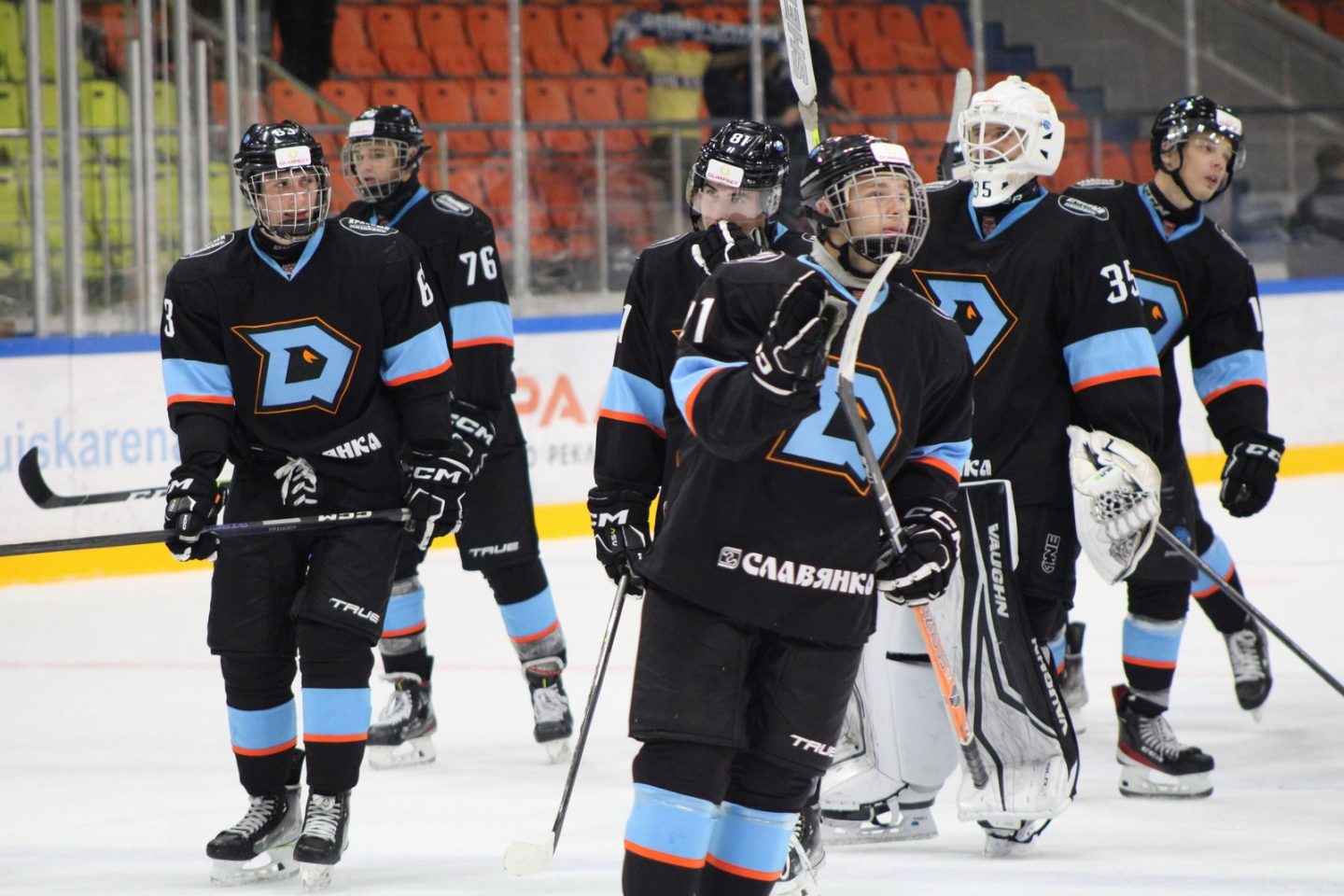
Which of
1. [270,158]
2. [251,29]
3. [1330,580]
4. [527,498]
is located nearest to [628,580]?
[270,158]

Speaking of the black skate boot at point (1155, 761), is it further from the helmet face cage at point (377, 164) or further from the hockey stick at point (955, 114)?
the helmet face cage at point (377, 164)

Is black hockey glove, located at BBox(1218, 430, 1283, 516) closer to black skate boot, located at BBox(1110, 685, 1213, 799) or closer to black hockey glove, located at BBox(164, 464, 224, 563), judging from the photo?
black skate boot, located at BBox(1110, 685, 1213, 799)

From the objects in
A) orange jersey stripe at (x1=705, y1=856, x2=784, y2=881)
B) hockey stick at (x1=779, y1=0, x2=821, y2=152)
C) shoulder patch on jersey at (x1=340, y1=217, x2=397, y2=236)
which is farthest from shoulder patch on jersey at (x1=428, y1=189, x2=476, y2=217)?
orange jersey stripe at (x1=705, y1=856, x2=784, y2=881)

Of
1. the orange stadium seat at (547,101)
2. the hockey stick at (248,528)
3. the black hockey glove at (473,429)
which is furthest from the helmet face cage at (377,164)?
the orange stadium seat at (547,101)

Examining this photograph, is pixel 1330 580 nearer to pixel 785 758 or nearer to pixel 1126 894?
pixel 1126 894

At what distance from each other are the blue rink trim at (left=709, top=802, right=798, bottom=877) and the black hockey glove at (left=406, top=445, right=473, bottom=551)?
104cm

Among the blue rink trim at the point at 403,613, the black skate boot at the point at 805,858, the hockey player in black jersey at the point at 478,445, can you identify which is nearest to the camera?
the black skate boot at the point at 805,858

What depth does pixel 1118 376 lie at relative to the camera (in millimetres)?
3043

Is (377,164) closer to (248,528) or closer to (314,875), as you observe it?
(248,528)

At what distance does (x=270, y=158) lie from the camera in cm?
300

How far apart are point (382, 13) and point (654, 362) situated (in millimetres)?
6110

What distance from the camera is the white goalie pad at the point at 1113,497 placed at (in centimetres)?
300

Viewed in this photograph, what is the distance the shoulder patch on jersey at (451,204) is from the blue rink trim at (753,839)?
2.03 m

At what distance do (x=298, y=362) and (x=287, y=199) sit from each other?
0.88 ft
